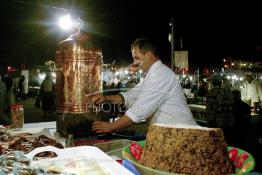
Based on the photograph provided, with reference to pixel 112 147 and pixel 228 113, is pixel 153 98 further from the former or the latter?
pixel 228 113

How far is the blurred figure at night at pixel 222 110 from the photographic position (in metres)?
6.37

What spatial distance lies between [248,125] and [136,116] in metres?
5.02

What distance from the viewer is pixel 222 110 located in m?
6.45

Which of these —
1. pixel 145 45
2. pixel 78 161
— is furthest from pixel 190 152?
pixel 145 45

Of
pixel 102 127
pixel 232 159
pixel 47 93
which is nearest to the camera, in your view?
pixel 232 159

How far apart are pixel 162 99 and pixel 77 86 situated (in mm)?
805

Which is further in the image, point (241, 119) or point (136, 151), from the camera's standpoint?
point (241, 119)

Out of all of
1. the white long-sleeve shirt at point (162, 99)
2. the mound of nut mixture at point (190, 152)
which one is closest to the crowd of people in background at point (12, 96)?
the white long-sleeve shirt at point (162, 99)

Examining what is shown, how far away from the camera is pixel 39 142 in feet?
6.44

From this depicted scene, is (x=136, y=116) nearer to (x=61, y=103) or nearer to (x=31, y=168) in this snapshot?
(x=61, y=103)

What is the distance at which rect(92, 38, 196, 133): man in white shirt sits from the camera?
94.0 inches

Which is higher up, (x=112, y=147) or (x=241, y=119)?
(x=112, y=147)

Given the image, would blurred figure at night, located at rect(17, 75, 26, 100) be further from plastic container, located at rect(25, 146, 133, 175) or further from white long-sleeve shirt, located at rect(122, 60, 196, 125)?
plastic container, located at rect(25, 146, 133, 175)

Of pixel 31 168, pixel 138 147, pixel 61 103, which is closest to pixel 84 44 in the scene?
pixel 61 103
